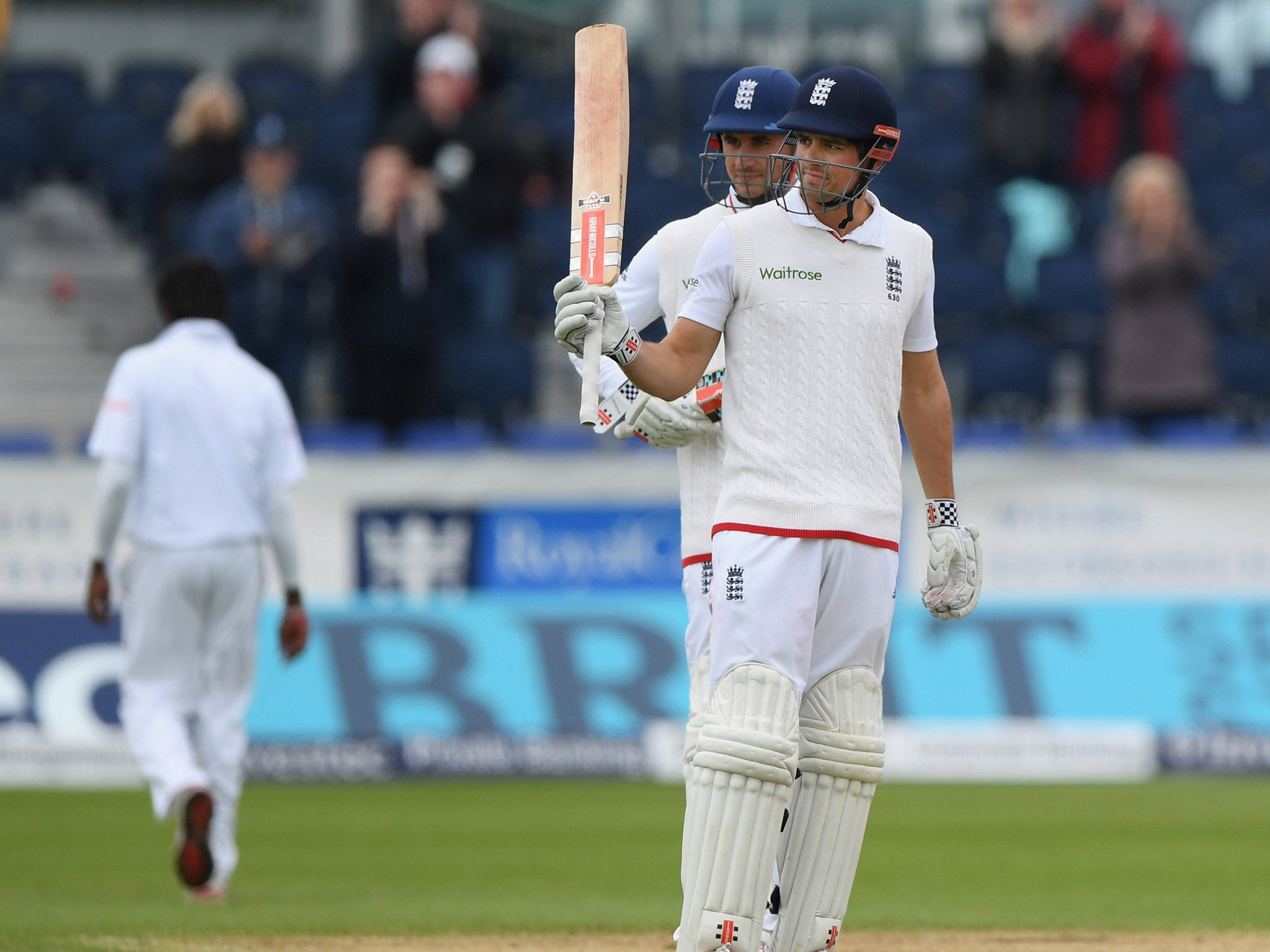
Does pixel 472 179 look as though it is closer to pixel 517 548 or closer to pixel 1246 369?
pixel 517 548

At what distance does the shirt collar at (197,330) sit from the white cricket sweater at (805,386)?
3674mm

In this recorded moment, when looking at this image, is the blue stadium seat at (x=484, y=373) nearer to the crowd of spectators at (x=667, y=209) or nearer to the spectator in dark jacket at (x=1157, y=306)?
the crowd of spectators at (x=667, y=209)

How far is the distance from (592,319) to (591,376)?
153 mm

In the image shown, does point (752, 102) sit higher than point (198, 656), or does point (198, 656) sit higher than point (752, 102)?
point (752, 102)

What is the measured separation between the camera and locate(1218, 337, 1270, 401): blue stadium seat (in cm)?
1495

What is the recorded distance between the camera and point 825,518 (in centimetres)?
545

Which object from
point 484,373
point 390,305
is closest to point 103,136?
point 390,305

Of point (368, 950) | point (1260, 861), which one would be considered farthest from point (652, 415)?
point (1260, 861)

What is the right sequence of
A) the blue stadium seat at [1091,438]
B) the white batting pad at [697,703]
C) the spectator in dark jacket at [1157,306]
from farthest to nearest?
the spectator in dark jacket at [1157,306], the blue stadium seat at [1091,438], the white batting pad at [697,703]

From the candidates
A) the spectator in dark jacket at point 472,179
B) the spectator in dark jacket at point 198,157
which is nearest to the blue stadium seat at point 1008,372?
the spectator in dark jacket at point 472,179

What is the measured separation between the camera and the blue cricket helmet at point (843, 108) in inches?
216

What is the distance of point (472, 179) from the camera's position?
1510cm

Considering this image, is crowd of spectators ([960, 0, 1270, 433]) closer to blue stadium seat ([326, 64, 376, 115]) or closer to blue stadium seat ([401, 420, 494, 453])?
blue stadium seat ([401, 420, 494, 453])

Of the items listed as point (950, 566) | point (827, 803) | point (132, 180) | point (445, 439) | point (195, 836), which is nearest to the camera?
point (827, 803)
